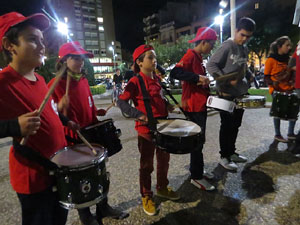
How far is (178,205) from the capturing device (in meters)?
2.64

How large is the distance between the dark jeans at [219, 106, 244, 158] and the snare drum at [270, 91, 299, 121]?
1022mm

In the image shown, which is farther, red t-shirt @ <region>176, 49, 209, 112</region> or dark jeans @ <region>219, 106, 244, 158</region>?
dark jeans @ <region>219, 106, 244, 158</region>

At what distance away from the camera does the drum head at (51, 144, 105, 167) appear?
4.93 feet

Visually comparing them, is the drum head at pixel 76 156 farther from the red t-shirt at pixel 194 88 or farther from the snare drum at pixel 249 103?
the snare drum at pixel 249 103

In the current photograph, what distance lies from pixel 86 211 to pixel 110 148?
70 centimetres

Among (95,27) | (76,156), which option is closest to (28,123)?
(76,156)

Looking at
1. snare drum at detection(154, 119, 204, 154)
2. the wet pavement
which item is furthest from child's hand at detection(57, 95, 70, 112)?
the wet pavement

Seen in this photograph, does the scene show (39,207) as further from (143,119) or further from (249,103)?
(249,103)

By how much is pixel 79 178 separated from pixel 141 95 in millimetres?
1236

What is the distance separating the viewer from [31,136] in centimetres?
144

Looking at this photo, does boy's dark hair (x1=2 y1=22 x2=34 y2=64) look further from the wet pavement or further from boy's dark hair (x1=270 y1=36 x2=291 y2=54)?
boy's dark hair (x1=270 y1=36 x2=291 y2=54)

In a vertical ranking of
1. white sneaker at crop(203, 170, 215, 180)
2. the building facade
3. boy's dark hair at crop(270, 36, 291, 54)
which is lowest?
white sneaker at crop(203, 170, 215, 180)

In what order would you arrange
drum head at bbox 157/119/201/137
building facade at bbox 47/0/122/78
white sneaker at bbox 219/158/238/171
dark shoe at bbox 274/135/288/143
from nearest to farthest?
drum head at bbox 157/119/201/137 → white sneaker at bbox 219/158/238/171 → dark shoe at bbox 274/135/288/143 → building facade at bbox 47/0/122/78

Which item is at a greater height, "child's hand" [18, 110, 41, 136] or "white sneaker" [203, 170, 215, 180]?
"child's hand" [18, 110, 41, 136]
